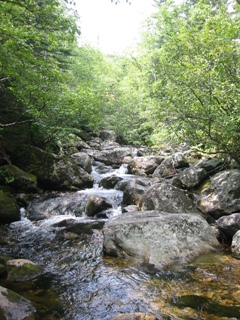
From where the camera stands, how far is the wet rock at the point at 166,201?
742cm

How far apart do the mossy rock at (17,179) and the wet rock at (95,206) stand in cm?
283

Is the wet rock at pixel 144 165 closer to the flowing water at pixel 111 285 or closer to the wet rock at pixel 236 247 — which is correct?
the flowing water at pixel 111 285

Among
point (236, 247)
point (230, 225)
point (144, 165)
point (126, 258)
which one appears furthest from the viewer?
point (144, 165)

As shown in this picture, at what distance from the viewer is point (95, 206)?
343 inches

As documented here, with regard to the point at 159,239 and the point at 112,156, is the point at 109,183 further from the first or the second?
the point at 159,239

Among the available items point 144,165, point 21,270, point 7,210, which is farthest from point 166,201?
point 144,165

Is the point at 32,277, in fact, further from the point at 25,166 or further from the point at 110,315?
the point at 25,166

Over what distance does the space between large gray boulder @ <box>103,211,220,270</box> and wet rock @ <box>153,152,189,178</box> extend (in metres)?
7.13

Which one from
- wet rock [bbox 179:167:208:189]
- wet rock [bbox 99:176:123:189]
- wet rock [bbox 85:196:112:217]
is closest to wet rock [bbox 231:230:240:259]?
wet rock [bbox 85:196:112:217]

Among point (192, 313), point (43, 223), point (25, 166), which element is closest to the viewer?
point (192, 313)

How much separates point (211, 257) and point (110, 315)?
9.25ft

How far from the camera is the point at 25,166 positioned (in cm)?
1079

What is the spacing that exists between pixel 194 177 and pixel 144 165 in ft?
15.5

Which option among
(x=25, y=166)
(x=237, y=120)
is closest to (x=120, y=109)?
(x=25, y=166)
